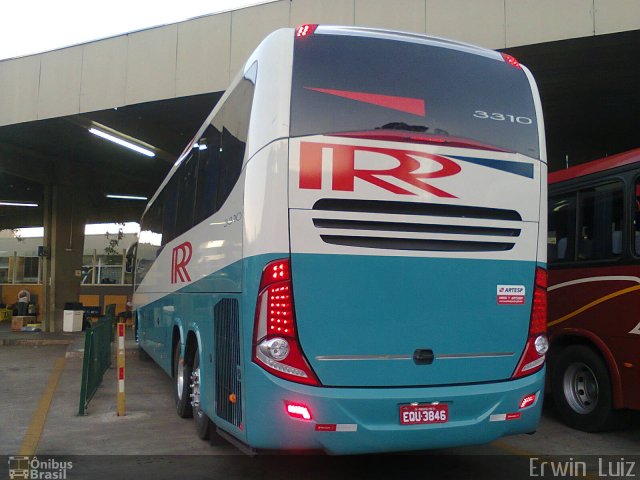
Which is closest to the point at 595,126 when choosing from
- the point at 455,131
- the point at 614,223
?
the point at 614,223

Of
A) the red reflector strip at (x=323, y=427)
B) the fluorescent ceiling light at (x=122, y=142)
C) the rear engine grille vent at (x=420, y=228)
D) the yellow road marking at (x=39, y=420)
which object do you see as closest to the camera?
the red reflector strip at (x=323, y=427)

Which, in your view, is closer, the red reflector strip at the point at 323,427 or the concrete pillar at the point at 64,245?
the red reflector strip at the point at 323,427

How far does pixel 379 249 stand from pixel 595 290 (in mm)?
3587

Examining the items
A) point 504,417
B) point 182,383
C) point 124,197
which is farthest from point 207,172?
point 124,197

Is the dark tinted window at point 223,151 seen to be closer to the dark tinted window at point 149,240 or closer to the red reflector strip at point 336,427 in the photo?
the red reflector strip at point 336,427

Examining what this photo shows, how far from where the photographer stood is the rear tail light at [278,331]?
459 centimetres

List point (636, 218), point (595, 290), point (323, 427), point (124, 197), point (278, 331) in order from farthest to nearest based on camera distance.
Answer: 1. point (124, 197)
2. point (595, 290)
3. point (636, 218)
4. point (278, 331)
5. point (323, 427)

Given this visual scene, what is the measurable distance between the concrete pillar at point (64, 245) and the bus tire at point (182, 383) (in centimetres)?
1688

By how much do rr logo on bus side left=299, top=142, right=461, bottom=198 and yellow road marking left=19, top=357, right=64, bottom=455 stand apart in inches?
166

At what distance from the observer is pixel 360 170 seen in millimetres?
4797

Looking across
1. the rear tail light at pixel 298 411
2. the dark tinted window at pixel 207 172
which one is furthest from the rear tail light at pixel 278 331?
the dark tinted window at pixel 207 172

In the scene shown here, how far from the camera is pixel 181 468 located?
5.82 meters

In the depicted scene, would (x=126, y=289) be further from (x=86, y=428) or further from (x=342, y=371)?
(x=342, y=371)

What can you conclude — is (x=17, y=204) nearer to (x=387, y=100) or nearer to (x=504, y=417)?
(x=387, y=100)
